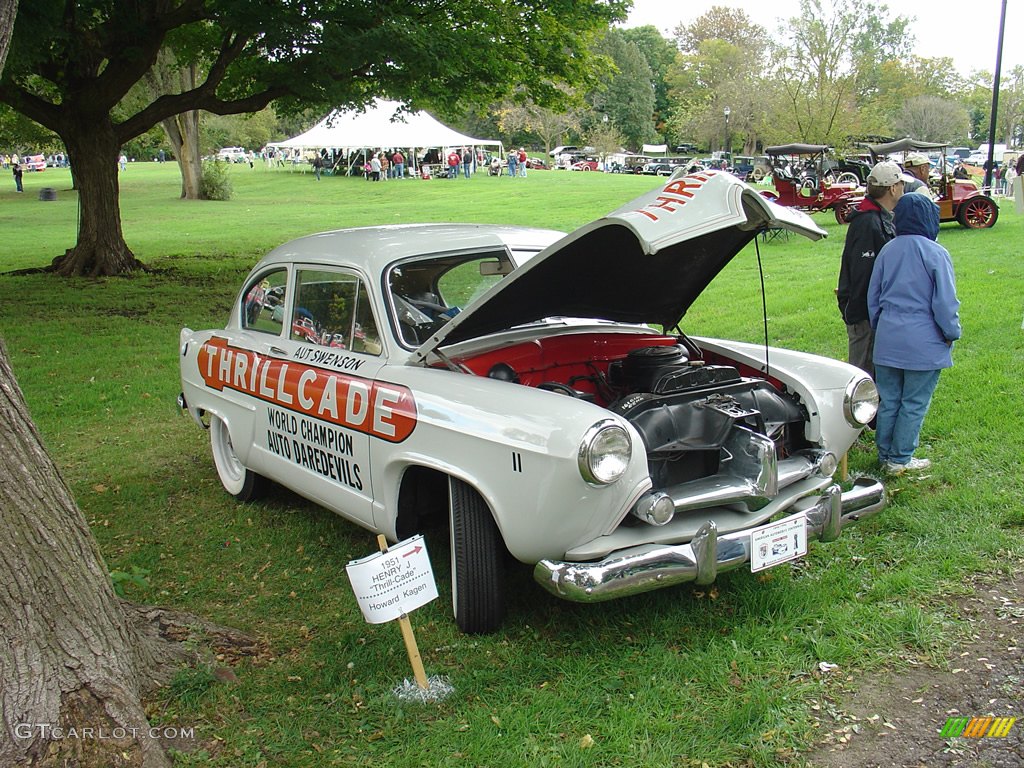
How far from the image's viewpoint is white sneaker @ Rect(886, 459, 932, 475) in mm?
5242

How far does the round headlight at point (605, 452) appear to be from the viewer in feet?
10.9

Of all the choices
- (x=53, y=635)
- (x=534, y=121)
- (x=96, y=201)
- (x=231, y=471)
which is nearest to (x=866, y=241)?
(x=231, y=471)

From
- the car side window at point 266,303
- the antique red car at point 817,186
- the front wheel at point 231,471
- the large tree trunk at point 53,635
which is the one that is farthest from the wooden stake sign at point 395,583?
the antique red car at point 817,186

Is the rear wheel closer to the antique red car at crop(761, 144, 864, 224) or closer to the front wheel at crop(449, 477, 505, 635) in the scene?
the antique red car at crop(761, 144, 864, 224)

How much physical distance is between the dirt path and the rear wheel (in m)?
13.9

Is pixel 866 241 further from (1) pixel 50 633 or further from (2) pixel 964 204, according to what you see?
(2) pixel 964 204

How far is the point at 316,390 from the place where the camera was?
4.55 metres

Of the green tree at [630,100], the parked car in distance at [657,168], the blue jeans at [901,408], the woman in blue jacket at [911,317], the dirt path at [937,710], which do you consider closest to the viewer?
the dirt path at [937,710]

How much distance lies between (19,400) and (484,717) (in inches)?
76.5

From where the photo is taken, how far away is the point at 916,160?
7.29m

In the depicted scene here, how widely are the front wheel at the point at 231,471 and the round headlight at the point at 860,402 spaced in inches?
136

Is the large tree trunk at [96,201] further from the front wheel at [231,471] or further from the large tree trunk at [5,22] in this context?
the large tree trunk at [5,22]

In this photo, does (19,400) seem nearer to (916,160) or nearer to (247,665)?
(247,665)

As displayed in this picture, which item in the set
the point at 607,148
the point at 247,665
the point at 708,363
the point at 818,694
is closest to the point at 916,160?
the point at 708,363
